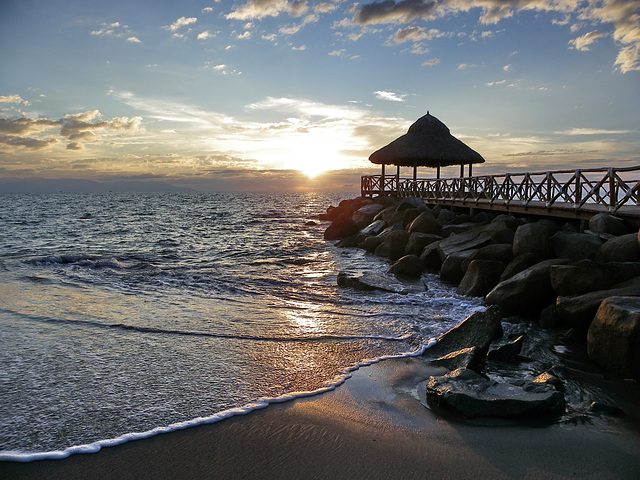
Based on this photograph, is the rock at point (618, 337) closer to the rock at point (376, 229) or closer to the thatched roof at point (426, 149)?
the rock at point (376, 229)

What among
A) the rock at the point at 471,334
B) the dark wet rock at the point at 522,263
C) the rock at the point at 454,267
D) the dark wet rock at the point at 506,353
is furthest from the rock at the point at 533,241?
the dark wet rock at the point at 506,353

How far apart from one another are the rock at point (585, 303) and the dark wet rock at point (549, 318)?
0.41 metres

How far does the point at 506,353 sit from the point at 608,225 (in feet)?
20.0

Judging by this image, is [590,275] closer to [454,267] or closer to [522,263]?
[522,263]

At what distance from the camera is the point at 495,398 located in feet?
12.2

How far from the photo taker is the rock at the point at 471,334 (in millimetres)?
5281

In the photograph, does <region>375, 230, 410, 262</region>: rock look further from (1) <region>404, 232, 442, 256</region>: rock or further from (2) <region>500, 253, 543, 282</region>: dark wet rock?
(2) <region>500, 253, 543, 282</region>: dark wet rock

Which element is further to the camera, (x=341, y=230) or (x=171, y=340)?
(x=341, y=230)

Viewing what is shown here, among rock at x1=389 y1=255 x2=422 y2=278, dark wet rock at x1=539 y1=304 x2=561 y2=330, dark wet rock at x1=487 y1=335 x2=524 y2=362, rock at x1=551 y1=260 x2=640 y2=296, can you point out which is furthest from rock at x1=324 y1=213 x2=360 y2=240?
dark wet rock at x1=487 y1=335 x2=524 y2=362

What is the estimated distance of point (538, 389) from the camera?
12.9ft

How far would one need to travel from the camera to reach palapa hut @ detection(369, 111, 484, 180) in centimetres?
2522

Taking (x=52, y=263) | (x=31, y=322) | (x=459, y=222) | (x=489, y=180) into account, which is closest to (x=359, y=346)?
(x=31, y=322)

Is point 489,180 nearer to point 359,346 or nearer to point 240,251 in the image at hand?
point 240,251

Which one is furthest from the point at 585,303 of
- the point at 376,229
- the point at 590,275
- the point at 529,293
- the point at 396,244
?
the point at 376,229
